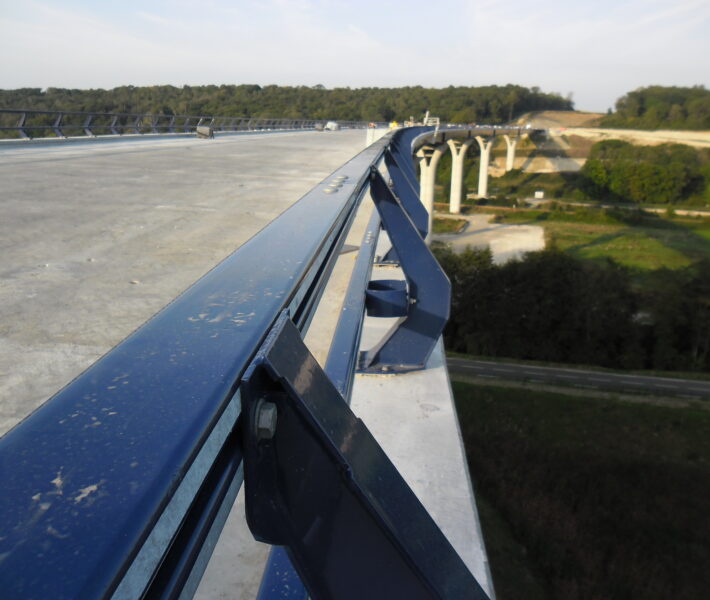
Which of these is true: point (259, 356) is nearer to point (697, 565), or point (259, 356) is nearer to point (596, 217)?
point (697, 565)

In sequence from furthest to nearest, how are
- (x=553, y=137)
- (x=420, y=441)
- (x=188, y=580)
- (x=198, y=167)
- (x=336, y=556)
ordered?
(x=553, y=137) < (x=198, y=167) < (x=420, y=441) < (x=336, y=556) < (x=188, y=580)

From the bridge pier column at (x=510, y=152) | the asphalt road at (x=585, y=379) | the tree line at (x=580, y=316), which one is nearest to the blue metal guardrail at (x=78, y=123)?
the tree line at (x=580, y=316)

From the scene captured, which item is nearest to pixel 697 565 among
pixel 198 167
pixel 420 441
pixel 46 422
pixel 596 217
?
pixel 420 441

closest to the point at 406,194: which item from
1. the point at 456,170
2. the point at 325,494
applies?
the point at 325,494

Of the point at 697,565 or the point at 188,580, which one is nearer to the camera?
the point at 188,580

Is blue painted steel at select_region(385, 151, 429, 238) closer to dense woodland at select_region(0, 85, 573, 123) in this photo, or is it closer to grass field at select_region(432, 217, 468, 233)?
dense woodland at select_region(0, 85, 573, 123)

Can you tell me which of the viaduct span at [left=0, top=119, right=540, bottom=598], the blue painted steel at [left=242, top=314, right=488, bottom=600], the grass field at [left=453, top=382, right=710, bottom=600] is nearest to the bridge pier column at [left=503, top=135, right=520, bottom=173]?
the grass field at [left=453, top=382, right=710, bottom=600]
